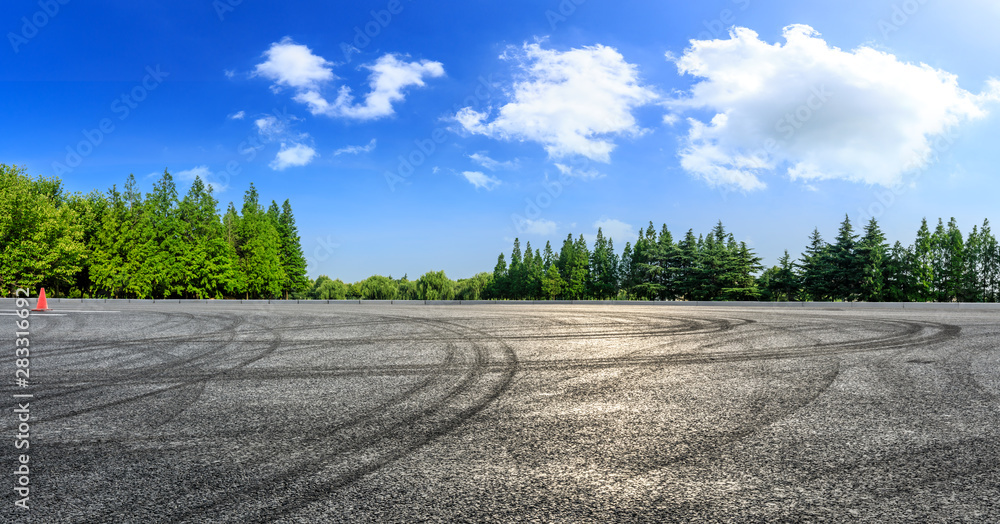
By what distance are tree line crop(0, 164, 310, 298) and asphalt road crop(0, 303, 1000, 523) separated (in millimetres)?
51093

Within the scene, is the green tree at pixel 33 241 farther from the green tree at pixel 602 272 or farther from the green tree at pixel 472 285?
the green tree at pixel 472 285

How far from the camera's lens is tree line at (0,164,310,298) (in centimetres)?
4906

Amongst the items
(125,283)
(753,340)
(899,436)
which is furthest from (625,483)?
(125,283)

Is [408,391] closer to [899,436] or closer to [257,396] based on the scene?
A: [257,396]

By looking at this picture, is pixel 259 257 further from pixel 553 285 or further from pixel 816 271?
pixel 816 271

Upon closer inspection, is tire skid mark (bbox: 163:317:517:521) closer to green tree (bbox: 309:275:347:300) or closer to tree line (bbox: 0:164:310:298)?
tree line (bbox: 0:164:310:298)

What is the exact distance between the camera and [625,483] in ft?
11.2

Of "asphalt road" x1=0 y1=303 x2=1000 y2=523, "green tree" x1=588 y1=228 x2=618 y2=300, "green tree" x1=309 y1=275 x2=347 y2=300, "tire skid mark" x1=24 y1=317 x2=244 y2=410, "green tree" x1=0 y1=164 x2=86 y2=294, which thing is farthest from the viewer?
"green tree" x1=309 y1=275 x2=347 y2=300

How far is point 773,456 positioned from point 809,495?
0.69 meters

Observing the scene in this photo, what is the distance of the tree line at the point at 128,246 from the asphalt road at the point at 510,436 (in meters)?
51.1

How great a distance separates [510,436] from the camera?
173 inches

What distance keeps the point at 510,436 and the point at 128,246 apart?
64.2 metres

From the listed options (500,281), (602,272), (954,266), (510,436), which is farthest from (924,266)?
(510,436)

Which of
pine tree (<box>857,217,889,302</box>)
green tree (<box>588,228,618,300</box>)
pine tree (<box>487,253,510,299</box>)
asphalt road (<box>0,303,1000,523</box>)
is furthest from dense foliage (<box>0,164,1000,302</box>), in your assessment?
asphalt road (<box>0,303,1000,523</box>)
